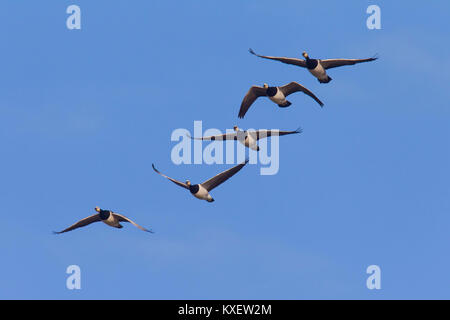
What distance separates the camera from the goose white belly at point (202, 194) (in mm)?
67500

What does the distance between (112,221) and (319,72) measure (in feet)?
49.9

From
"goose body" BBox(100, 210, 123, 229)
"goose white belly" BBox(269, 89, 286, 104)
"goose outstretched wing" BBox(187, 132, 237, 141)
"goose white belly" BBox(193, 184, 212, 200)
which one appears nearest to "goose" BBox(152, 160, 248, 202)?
"goose white belly" BBox(193, 184, 212, 200)

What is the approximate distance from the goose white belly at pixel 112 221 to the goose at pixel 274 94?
Result: 33.3 feet

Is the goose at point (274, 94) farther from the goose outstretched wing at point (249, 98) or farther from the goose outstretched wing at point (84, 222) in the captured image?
the goose outstretched wing at point (84, 222)

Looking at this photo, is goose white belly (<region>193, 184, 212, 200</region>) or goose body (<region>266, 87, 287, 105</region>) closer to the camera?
goose white belly (<region>193, 184, 212, 200</region>)

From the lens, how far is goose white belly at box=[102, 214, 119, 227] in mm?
69375

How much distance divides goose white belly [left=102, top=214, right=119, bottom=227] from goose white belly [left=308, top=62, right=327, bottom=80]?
48.1ft

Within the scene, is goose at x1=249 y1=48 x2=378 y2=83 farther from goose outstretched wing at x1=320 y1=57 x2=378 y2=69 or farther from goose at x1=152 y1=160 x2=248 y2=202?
goose at x1=152 y1=160 x2=248 y2=202

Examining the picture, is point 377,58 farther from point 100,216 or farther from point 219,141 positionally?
point 100,216

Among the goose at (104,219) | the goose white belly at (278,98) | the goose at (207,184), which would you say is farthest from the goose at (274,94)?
the goose at (104,219)

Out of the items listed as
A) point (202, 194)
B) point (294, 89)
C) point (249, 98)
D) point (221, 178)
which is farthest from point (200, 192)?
point (294, 89)
